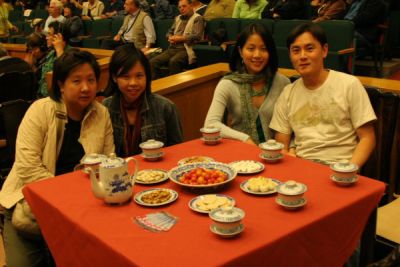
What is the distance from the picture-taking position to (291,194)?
1394 mm

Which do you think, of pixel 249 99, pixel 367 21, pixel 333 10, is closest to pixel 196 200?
pixel 249 99

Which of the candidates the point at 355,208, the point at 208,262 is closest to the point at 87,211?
the point at 208,262

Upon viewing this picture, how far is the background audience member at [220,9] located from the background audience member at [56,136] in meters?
4.46

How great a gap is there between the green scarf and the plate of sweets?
86cm

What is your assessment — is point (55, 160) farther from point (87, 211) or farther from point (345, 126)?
point (345, 126)

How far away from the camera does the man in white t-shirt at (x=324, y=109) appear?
2082mm

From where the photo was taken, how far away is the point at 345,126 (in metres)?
2.13

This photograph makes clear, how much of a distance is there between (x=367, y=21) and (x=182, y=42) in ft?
6.80

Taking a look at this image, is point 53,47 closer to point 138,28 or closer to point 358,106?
point 138,28

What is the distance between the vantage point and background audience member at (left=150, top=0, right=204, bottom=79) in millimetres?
5367

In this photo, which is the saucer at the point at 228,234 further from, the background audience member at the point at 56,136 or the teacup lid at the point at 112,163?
the background audience member at the point at 56,136

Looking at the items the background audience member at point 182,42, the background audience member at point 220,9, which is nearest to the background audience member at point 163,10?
the background audience member at point 220,9

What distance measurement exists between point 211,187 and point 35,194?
2.04 ft

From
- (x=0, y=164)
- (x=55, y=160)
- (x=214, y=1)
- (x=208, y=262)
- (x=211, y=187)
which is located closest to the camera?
(x=208, y=262)
